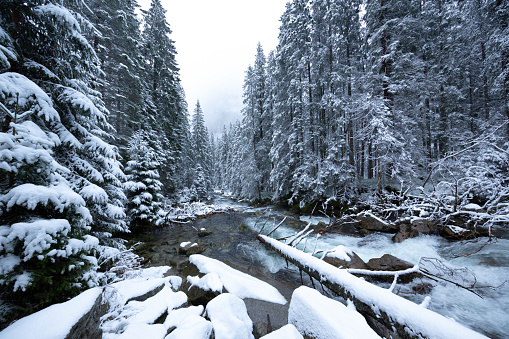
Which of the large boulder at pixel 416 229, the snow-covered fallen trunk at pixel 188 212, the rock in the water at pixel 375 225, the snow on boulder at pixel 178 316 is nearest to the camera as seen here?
the snow on boulder at pixel 178 316

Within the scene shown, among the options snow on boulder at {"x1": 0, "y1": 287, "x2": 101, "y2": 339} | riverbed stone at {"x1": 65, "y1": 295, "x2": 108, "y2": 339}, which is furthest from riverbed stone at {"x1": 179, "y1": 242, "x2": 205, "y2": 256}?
snow on boulder at {"x1": 0, "y1": 287, "x2": 101, "y2": 339}

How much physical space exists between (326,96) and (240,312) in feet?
47.8

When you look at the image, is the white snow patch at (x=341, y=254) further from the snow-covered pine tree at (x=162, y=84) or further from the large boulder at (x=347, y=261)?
the snow-covered pine tree at (x=162, y=84)

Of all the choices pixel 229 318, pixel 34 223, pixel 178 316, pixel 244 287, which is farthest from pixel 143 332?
pixel 244 287

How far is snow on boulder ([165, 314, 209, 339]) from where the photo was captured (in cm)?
241

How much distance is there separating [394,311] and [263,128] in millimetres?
22541

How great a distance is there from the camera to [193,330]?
250 cm

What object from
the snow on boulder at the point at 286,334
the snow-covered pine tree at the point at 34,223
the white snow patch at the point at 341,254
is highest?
the snow-covered pine tree at the point at 34,223

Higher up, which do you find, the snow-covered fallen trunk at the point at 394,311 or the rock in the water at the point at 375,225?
the snow-covered fallen trunk at the point at 394,311

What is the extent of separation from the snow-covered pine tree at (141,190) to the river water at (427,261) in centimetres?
130

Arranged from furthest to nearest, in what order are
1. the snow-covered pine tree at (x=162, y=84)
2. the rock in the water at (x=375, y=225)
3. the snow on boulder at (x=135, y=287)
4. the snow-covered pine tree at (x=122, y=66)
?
1. the snow-covered pine tree at (x=162, y=84)
2. the snow-covered pine tree at (x=122, y=66)
3. the rock in the water at (x=375, y=225)
4. the snow on boulder at (x=135, y=287)

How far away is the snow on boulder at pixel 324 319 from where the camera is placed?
5.99 feet

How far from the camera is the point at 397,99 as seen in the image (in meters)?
12.0

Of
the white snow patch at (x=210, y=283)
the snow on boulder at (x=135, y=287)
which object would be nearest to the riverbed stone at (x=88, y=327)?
the snow on boulder at (x=135, y=287)
